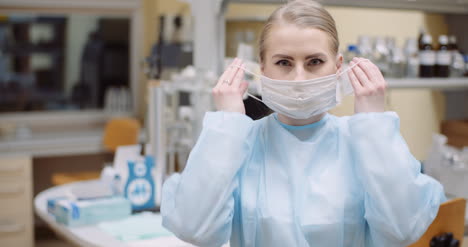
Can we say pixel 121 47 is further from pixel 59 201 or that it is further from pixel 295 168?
pixel 295 168

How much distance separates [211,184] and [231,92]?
0.72ft

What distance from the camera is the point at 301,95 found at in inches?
45.2

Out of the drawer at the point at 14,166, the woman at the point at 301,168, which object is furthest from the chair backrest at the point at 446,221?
the drawer at the point at 14,166

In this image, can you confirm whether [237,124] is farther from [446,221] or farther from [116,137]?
[116,137]

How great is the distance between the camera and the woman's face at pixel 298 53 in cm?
114

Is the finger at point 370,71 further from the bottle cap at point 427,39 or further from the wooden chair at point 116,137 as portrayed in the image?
the wooden chair at point 116,137

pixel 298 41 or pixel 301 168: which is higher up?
pixel 298 41

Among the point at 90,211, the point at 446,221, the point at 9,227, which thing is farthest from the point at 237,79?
the point at 9,227

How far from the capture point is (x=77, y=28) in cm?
475

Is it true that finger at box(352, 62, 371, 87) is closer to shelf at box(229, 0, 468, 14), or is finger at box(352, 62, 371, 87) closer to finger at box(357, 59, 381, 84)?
finger at box(357, 59, 381, 84)

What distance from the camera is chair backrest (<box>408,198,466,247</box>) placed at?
175 centimetres

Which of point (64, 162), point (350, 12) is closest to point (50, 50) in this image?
point (64, 162)

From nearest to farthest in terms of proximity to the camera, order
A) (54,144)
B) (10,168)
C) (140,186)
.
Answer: (140,186)
(10,168)
(54,144)

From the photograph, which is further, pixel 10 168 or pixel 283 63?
pixel 10 168
